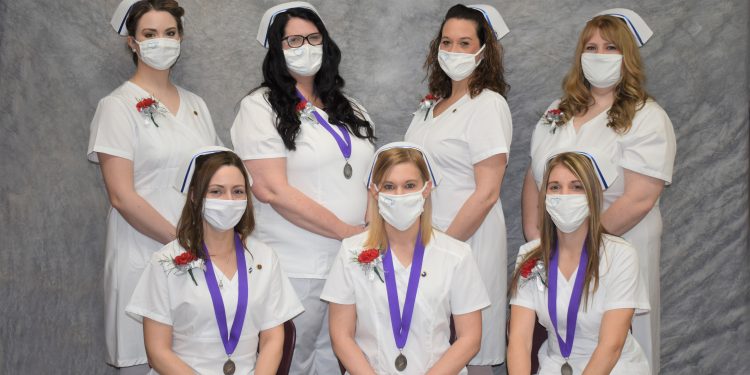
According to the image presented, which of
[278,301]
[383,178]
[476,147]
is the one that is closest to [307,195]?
[383,178]

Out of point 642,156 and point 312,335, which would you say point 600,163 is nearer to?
point 642,156

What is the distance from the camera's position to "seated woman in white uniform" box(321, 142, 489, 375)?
14.1ft

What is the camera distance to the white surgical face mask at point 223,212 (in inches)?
167

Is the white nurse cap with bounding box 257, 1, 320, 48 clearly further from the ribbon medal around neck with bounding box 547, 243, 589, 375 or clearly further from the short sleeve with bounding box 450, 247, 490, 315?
the ribbon medal around neck with bounding box 547, 243, 589, 375

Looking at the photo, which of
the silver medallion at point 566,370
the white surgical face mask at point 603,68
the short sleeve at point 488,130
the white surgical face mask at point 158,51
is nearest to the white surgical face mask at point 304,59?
the white surgical face mask at point 158,51

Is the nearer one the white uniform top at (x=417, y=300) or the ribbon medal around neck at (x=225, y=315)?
the ribbon medal around neck at (x=225, y=315)

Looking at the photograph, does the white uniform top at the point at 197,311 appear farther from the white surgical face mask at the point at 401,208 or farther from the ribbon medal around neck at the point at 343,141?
the ribbon medal around neck at the point at 343,141

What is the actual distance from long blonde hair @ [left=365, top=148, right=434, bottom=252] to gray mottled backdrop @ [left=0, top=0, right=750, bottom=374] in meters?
1.74

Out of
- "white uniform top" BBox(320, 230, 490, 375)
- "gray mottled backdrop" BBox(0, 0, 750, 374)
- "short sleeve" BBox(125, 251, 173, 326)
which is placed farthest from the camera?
"gray mottled backdrop" BBox(0, 0, 750, 374)

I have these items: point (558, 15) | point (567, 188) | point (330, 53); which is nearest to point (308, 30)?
point (330, 53)

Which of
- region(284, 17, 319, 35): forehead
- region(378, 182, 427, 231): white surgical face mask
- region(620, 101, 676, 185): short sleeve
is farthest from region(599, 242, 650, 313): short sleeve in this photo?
region(284, 17, 319, 35): forehead

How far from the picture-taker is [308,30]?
4895 millimetres

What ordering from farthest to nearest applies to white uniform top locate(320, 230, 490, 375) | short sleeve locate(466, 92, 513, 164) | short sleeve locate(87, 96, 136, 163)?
short sleeve locate(466, 92, 513, 164)
short sleeve locate(87, 96, 136, 163)
white uniform top locate(320, 230, 490, 375)

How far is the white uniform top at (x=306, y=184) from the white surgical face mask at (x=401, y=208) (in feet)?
1.58
